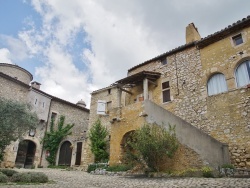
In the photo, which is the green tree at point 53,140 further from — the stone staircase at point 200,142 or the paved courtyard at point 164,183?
the paved courtyard at point 164,183

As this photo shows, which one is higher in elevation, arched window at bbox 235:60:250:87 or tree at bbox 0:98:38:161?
arched window at bbox 235:60:250:87

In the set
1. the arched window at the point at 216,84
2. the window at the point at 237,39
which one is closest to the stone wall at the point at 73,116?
the arched window at the point at 216,84

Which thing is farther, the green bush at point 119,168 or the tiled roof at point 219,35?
the tiled roof at point 219,35

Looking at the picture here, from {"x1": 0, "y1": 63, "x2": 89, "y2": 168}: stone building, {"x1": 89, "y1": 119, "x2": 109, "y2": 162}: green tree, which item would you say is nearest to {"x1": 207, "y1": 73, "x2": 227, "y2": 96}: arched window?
{"x1": 89, "y1": 119, "x2": 109, "y2": 162}: green tree

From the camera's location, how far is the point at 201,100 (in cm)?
1220

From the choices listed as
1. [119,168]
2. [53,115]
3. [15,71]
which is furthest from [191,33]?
[15,71]

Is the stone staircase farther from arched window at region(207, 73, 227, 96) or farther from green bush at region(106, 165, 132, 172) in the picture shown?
arched window at region(207, 73, 227, 96)

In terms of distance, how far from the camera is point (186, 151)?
889cm

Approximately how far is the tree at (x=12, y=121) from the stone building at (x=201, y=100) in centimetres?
514

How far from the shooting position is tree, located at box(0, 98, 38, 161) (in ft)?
28.8

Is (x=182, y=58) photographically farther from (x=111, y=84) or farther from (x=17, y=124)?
(x=17, y=124)

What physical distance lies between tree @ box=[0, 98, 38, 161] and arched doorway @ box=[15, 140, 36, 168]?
11.0m

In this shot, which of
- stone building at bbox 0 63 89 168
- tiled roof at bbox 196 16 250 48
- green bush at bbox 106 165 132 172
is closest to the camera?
green bush at bbox 106 165 132 172

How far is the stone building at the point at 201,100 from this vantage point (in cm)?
908
